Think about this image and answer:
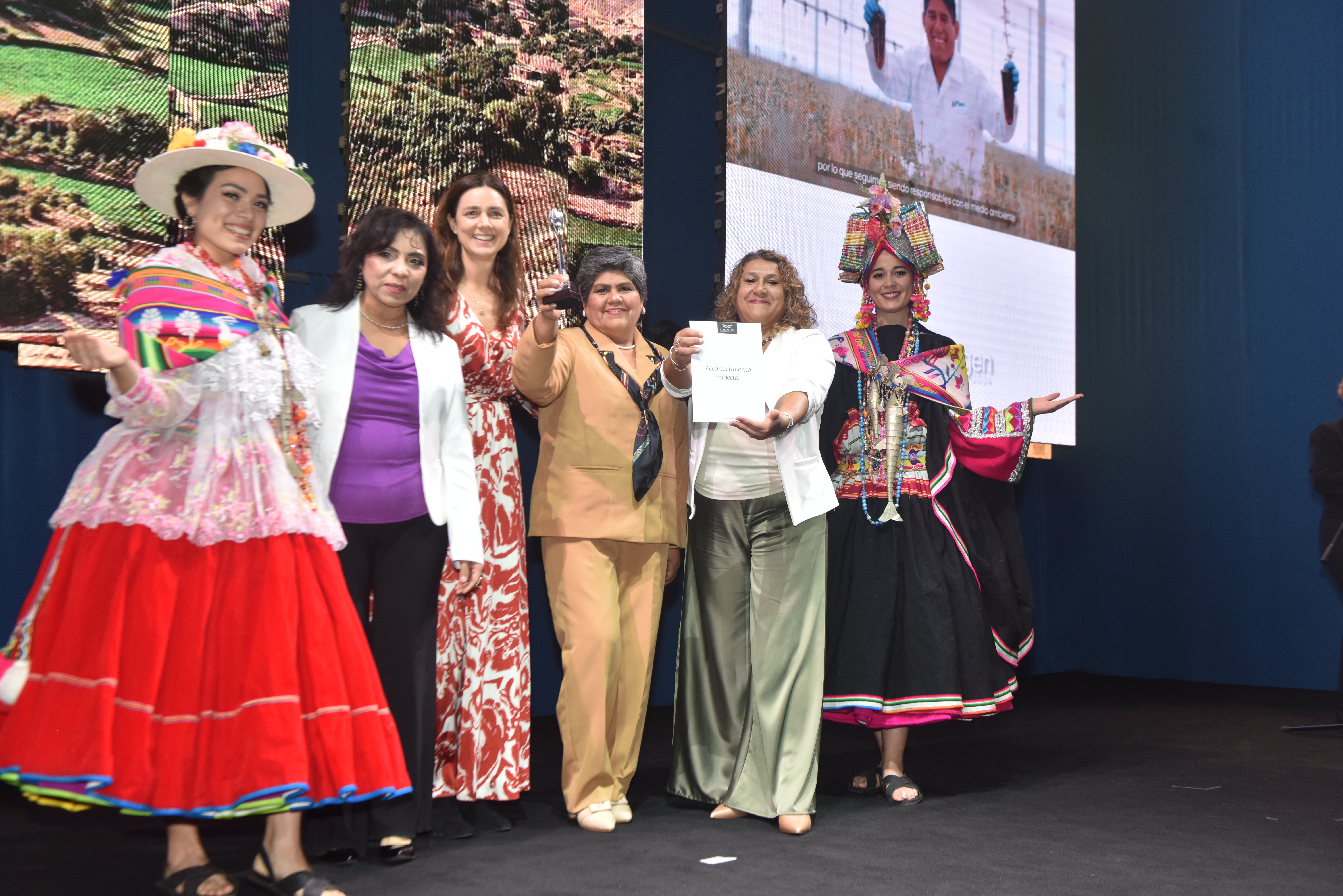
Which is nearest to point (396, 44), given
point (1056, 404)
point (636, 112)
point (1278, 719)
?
point (636, 112)

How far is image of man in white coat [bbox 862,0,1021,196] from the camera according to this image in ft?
19.1

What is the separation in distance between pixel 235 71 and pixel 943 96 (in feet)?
12.2

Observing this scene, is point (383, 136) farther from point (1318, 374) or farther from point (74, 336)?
point (1318, 374)

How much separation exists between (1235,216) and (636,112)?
13.6ft

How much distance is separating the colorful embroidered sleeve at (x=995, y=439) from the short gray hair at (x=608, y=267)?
3.89 ft

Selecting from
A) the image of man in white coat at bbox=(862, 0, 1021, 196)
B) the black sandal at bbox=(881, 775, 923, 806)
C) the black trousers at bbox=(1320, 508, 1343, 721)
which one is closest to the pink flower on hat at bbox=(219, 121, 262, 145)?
the black sandal at bbox=(881, 775, 923, 806)

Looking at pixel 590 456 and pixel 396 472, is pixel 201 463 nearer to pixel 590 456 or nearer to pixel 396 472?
pixel 396 472

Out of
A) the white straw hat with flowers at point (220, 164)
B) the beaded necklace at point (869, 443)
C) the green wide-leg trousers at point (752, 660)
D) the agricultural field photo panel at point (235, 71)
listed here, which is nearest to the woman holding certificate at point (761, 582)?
the green wide-leg trousers at point (752, 660)

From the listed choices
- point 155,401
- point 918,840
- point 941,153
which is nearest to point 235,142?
point 155,401

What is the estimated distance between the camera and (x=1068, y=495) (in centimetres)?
733

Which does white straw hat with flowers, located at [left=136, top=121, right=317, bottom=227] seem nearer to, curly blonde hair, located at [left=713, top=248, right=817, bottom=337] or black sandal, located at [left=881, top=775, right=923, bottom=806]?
curly blonde hair, located at [left=713, top=248, right=817, bottom=337]

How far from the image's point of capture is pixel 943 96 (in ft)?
20.0

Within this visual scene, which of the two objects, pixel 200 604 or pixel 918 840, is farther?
pixel 918 840

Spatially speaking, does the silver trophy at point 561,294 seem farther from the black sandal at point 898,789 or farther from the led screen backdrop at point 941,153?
the led screen backdrop at point 941,153
